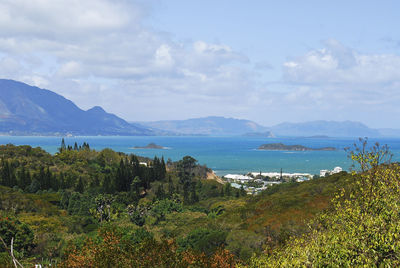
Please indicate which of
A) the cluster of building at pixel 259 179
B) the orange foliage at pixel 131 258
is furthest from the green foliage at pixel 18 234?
the cluster of building at pixel 259 179

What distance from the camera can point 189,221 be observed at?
56.8 metres

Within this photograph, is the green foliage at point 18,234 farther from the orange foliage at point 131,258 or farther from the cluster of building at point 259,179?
the cluster of building at point 259,179

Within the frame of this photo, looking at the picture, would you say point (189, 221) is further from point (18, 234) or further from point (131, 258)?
point (131, 258)

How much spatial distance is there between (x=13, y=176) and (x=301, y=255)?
91.4 meters

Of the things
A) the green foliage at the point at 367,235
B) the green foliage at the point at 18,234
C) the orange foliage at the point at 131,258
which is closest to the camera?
the green foliage at the point at 367,235

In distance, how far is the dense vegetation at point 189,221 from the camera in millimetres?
13969

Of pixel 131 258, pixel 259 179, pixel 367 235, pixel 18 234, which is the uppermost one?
pixel 367 235

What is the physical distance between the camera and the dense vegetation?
45.8ft

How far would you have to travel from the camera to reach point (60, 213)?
210 ft

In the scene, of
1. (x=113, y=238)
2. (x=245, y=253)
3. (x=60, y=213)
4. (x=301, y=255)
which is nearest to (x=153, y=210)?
(x=60, y=213)

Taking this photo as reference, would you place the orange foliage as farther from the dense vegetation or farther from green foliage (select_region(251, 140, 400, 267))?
green foliage (select_region(251, 140, 400, 267))

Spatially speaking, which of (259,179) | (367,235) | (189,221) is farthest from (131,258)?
(259,179)

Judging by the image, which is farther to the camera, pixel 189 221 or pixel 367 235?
pixel 189 221

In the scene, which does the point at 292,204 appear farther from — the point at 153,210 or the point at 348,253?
the point at 348,253
